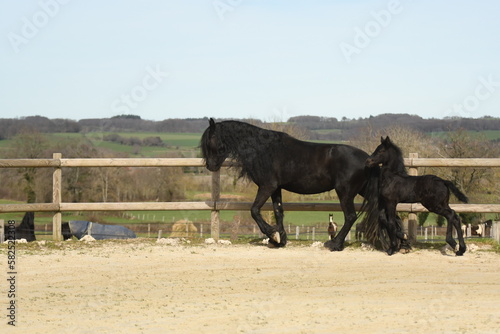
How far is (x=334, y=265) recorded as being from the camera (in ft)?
28.3

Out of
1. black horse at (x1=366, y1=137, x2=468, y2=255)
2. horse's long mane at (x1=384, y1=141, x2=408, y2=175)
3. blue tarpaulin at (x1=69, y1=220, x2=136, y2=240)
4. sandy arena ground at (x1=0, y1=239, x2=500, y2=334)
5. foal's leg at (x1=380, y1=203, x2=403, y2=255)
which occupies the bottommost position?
blue tarpaulin at (x1=69, y1=220, x2=136, y2=240)

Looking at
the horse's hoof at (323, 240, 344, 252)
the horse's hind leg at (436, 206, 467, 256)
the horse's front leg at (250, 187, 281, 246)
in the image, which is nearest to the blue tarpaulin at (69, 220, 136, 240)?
the horse's front leg at (250, 187, 281, 246)

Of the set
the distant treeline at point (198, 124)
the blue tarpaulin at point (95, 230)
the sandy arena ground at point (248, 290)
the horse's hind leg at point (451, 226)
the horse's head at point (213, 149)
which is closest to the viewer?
the sandy arena ground at point (248, 290)

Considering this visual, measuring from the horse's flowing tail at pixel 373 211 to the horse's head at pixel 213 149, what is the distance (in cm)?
226

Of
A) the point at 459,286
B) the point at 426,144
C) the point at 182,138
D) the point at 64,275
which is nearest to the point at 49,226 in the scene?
the point at 426,144

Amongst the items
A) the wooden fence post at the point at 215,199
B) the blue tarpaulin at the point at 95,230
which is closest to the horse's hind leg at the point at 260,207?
the wooden fence post at the point at 215,199

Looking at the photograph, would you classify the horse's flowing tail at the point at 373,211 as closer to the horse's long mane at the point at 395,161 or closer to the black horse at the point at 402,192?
the black horse at the point at 402,192

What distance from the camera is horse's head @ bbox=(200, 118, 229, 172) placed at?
1004 centimetres

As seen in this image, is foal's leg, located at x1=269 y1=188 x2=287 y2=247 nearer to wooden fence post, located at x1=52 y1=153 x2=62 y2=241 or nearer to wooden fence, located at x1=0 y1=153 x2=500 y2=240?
wooden fence, located at x1=0 y1=153 x2=500 y2=240

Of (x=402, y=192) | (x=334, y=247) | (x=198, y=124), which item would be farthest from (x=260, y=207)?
(x=198, y=124)

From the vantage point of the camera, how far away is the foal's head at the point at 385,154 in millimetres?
9438

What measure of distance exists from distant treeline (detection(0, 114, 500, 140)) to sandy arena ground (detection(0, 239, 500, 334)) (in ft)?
113

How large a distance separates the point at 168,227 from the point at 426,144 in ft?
48.0

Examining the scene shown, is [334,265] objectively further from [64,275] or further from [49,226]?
[49,226]
